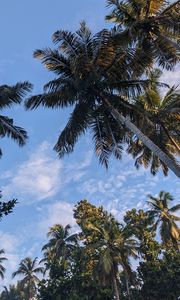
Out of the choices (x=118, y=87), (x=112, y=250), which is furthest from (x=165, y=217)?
(x=118, y=87)

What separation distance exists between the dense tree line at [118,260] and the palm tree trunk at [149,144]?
785 inches

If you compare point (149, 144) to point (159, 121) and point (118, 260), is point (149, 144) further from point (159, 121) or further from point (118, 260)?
point (118, 260)

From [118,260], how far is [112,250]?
1330 millimetres

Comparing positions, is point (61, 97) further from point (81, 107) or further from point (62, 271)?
point (62, 271)

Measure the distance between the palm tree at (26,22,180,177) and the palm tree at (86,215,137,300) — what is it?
58.9ft

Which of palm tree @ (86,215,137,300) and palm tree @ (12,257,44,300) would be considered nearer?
palm tree @ (86,215,137,300)

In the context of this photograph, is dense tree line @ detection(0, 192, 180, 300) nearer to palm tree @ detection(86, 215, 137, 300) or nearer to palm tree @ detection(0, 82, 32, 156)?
palm tree @ detection(86, 215, 137, 300)

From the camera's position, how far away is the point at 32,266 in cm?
7694

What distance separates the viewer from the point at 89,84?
22.7 m

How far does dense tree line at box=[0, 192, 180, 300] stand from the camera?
4116 cm

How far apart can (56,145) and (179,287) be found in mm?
29380

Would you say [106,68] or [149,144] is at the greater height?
[106,68]

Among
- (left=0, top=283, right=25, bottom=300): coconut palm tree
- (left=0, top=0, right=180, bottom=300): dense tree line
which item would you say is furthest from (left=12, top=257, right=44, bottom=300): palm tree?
(left=0, top=0, right=180, bottom=300): dense tree line

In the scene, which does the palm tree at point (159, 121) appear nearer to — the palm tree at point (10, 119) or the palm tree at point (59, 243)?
the palm tree at point (10, 119)
